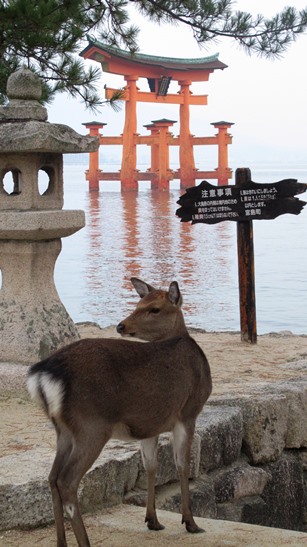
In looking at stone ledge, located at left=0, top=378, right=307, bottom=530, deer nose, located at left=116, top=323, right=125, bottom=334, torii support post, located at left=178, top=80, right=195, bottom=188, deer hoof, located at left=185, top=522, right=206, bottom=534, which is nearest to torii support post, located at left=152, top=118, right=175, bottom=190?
torii support post, located at left=178, top=80, right=195, bottom=188

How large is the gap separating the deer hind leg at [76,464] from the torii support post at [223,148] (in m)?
41.3

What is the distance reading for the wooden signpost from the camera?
8758 millimetres

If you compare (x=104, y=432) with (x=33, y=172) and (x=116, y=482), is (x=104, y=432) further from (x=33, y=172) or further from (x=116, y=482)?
(x=33, y=172)

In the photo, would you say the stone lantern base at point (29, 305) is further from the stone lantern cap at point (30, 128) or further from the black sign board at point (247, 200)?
the black sign board at point (247, 200)

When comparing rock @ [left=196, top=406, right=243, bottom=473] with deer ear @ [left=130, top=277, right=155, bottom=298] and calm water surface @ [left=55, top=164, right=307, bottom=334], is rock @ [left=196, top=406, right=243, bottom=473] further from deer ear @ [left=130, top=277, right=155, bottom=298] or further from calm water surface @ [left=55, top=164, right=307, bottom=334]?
calm water surface @ [left=55, top=164, right=307, bottom=334]

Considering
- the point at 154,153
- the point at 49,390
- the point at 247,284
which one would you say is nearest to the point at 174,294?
the point at 49,390

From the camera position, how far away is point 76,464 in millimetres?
3521

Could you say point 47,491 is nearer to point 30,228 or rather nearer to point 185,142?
point 30,228

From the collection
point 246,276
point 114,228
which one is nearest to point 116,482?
point 246,276

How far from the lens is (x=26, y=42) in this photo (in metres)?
8.65

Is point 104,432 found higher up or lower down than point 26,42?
lower down

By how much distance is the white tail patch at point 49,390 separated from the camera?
3.53m

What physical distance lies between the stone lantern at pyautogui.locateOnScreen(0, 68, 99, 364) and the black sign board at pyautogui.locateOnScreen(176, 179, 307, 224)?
2.41 m

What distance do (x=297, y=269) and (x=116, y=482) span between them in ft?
51.6
